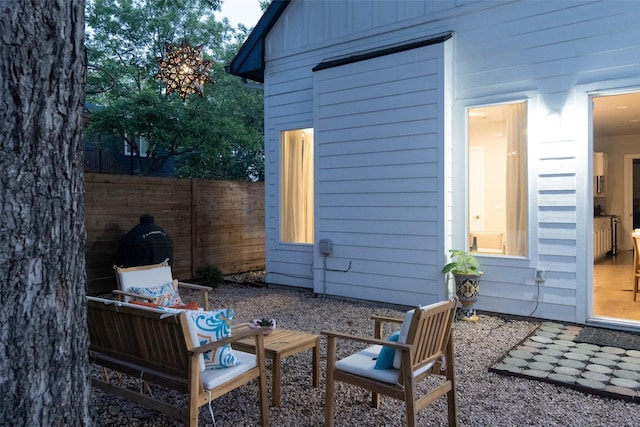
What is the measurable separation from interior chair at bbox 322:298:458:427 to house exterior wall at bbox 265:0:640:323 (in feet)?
8.93

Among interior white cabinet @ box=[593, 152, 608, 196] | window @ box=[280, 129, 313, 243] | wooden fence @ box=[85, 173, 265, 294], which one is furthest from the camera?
interior white cabinet @ box=[593, 152, 608, 196]

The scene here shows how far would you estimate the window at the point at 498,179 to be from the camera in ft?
17.4

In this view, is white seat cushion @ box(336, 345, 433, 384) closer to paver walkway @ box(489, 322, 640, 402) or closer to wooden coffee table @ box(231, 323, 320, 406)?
wooden coffee table @ box(231, 323, 320, 406)

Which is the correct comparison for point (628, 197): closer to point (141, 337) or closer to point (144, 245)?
point (144, 245)

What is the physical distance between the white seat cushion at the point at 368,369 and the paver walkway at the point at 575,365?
1273mm

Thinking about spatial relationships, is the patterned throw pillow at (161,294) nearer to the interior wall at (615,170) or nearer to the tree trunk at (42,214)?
the tree trunk at (42,214)

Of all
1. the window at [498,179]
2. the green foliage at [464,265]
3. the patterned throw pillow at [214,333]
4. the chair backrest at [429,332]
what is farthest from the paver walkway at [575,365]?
the patterned throw pillow at [214,333]

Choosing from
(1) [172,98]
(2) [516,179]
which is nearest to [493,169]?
(2) [516,179]

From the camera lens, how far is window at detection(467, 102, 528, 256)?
209 inches

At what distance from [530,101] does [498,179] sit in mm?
917

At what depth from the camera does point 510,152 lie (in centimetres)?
541

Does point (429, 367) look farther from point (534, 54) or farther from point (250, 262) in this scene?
point (250, 262)

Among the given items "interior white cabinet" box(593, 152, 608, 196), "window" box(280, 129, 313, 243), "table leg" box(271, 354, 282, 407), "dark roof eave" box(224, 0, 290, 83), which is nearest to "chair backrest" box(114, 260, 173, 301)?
"table leg" box(271, 354, 282, 407)

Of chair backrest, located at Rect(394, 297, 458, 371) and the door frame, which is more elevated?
the door frame
